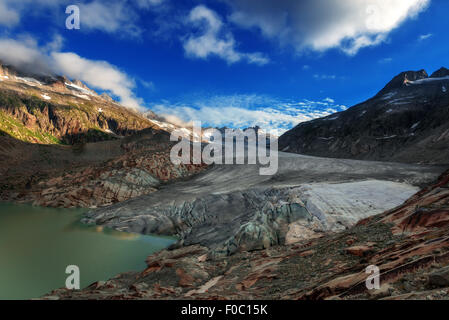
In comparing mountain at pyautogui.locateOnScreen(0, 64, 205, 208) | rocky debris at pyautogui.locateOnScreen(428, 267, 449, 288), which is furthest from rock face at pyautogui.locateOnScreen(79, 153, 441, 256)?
rocky debris at pyautogui.locateOnScreen(428, 267, 449, 288)

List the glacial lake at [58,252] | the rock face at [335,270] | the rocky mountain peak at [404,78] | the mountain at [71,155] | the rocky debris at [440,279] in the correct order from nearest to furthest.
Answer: the rocky debris at [440,279] → the rock face at [335,270] → the glacial lake at [58,252] → the mountain at [71,155] → the rocky mountain peak at [404,78]

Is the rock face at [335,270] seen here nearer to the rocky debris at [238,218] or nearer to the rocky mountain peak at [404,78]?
the rocky debris at [238,218]

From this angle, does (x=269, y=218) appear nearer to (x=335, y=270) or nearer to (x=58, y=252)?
(x=335, y=270)

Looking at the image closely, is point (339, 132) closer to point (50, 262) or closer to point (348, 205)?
Result: point (348, 205)

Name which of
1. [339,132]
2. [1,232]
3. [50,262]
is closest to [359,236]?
[50,262]

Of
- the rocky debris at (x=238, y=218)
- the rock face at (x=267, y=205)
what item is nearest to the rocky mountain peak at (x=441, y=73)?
the rock face at (x=267, y=205)
